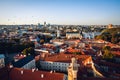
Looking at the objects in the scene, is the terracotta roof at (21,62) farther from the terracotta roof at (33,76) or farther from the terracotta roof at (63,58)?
the terracotta roof at (33,76)

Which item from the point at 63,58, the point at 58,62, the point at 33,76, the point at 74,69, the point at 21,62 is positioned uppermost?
the point at 74,69

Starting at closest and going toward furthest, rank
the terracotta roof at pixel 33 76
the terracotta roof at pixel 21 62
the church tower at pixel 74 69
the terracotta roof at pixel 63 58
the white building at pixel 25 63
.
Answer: the church tower at pixel 74 69
the terracotta roof at pixel 33 76
the terracotta roof at pixel 21 62
the white building at pixel 25 63
the terracotta roof at pixel 63 58

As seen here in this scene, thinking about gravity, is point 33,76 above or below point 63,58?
above

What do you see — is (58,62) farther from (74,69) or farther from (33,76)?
(74,69)

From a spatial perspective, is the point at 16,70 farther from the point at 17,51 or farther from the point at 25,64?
the point at 17,51

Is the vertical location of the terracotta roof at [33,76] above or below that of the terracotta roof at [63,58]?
above

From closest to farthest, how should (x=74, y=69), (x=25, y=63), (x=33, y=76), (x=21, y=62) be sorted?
(x=74, y=69), (x=33, y=76), (x=21, y=62), (x=25, y=63)

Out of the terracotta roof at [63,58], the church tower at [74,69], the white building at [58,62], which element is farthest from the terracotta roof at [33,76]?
the terracotta roof at [63,58]

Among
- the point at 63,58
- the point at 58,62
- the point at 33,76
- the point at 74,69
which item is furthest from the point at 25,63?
the point at 74,69

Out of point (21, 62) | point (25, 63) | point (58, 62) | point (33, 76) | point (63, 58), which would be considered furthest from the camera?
point (63, 58)

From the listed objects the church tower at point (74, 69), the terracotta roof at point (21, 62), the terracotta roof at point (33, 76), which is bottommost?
the terracotta roof at point (21, 62)

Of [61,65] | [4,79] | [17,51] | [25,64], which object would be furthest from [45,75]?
[17,51]
